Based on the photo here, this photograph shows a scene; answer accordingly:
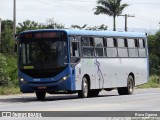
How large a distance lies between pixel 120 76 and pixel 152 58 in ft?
149

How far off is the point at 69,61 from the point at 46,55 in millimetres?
1024

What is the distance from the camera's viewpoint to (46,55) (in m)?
27.4

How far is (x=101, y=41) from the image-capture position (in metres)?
30.8

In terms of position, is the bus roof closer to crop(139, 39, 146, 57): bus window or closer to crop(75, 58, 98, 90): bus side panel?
crop(139, 39, 146, 57): bus window

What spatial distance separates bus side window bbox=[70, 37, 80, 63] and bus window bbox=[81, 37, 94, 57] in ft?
2.03

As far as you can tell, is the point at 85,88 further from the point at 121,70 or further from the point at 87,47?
the point at 121,70

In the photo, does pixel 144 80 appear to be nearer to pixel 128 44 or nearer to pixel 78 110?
pixel 128 44

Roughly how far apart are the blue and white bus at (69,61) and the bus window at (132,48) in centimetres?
97

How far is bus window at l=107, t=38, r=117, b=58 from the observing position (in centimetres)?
3146

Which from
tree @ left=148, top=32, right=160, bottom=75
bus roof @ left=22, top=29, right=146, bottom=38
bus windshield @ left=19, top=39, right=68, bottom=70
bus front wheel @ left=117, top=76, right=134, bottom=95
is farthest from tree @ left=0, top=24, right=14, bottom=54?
bus windshield @ left=19, top=39, right=68, bottom=70

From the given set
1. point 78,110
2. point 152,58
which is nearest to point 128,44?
point 78,110

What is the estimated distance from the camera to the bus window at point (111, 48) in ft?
103

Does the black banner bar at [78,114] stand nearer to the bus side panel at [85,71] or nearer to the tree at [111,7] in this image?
the bus side panel at [85,71]

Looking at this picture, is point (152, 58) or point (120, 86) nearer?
point (120, 86)
